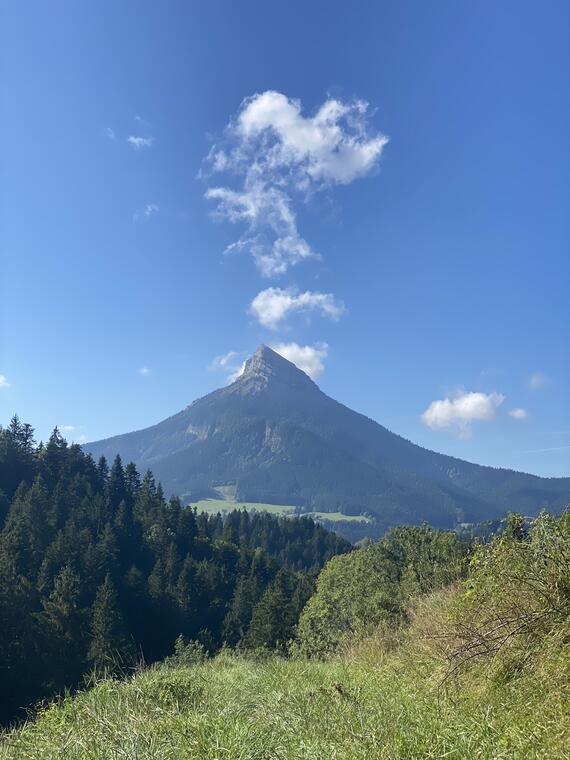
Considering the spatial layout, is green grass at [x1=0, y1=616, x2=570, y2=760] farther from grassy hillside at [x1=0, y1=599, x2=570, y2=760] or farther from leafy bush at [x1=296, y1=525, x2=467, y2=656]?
leafy bush at [x1=296, y1=525, x2=467, y2=656]

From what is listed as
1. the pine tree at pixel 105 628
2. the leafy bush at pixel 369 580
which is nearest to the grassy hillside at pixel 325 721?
the leafy bush at pixel 369 580

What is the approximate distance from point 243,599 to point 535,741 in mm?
80749

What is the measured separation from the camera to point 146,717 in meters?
5.79

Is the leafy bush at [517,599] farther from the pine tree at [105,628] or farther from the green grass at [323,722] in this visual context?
the pine tree at [105,628]

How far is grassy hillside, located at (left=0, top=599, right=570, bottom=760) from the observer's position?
439 centimetres

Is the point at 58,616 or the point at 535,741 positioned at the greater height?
the point at 535,741

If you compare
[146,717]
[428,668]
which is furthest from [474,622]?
[146,717]

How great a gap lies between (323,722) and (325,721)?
4 cm

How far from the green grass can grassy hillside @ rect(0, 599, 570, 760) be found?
0.01m

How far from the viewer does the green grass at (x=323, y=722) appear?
172 inches

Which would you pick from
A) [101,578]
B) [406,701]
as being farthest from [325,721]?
[101,578]

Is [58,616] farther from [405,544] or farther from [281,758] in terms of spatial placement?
[281,758]

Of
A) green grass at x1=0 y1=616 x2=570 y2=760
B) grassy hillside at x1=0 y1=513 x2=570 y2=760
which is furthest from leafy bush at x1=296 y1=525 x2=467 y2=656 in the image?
green grass at x1=0 y1=616 x2=570 y2=760

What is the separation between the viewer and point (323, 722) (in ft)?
17.6
